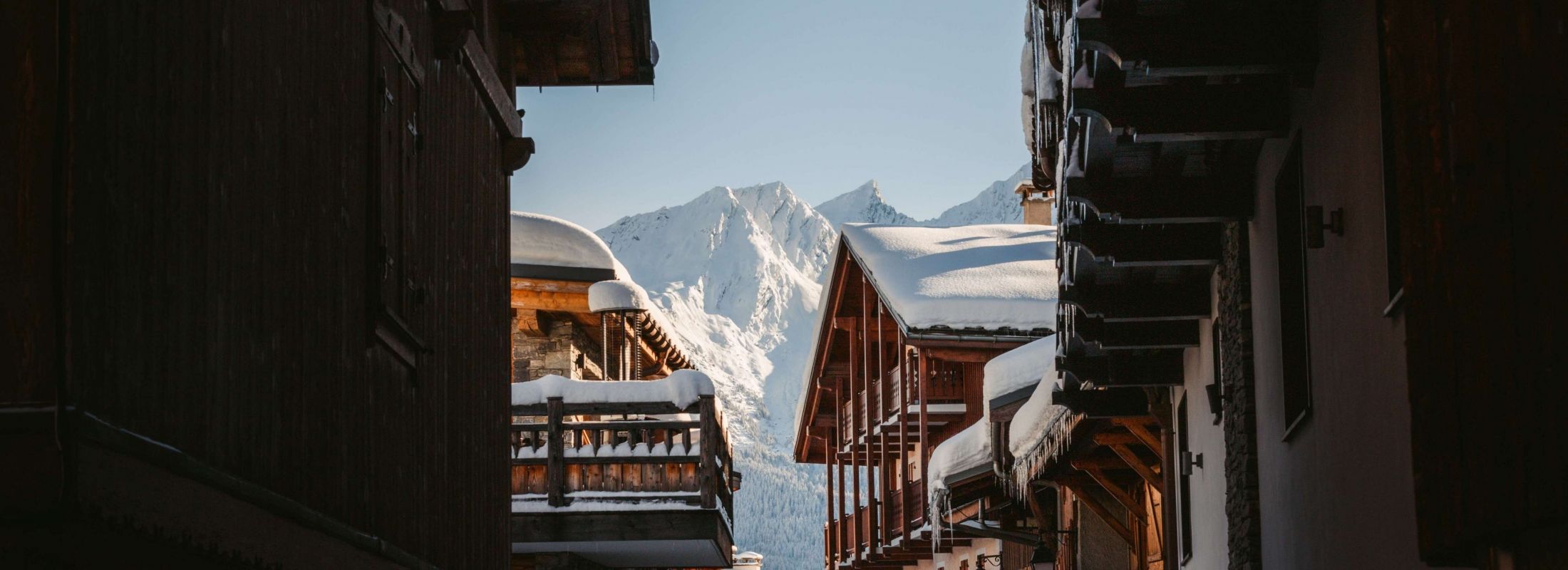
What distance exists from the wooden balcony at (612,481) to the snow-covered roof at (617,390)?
0.23ft

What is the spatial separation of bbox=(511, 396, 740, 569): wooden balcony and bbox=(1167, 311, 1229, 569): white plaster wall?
522 cm

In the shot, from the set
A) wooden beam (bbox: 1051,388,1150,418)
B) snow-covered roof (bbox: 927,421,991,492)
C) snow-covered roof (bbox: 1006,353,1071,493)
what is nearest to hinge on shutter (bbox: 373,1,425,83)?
wooden beam (bbox: 1051,388,1150,418)

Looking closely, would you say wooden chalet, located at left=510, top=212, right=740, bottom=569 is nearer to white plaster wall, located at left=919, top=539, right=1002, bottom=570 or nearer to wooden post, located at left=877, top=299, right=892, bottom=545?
white plaster wall, located at left=919, top=539, right=1002, bottom=570

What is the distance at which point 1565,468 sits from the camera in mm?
3684

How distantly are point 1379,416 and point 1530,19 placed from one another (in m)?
3.30

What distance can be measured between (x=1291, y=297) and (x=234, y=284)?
547 cm

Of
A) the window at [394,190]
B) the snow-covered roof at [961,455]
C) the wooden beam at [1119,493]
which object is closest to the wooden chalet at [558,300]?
the snow-covered roof at [961,455]

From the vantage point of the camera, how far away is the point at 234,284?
5.99 metres

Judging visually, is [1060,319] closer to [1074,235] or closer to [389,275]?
[1074,235]

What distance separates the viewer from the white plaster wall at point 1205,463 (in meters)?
12.1

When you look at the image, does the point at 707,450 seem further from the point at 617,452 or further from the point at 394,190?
the point at 394,190

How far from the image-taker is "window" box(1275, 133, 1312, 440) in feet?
30.0

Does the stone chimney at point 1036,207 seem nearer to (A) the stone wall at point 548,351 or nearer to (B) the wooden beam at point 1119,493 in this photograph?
(A) the stone wall at point 548,351

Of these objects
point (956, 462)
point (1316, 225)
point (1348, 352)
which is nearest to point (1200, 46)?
point (1316, 225)
